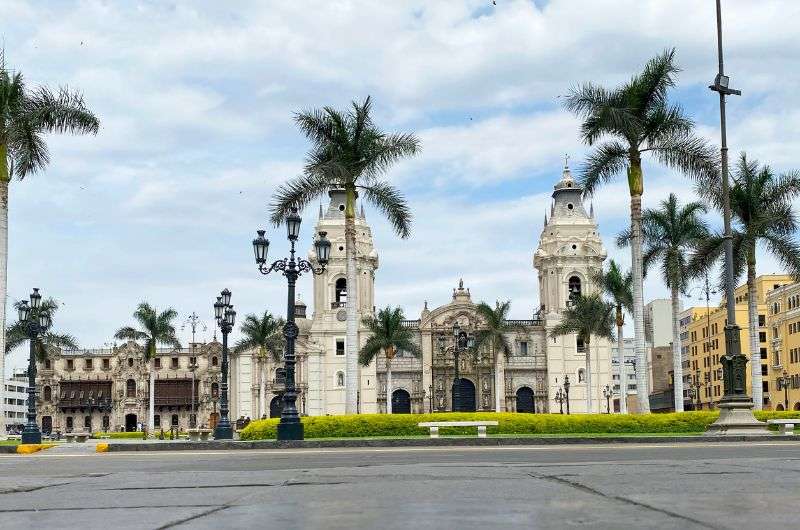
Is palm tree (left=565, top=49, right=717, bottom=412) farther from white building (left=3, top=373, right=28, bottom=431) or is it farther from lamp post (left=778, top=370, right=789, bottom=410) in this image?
white building (left=3, top=373, right=28, bottom=431)

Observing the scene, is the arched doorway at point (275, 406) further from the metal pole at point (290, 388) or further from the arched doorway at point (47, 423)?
the metal pole at point (290, 388)

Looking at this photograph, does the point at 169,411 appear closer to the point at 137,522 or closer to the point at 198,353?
the point at 198,353

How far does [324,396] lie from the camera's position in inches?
4011

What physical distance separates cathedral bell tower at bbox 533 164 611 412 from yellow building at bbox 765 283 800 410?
15.0 m

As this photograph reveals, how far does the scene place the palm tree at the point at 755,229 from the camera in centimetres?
4119

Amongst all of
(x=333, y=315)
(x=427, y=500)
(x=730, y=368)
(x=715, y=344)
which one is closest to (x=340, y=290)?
(x=333, y=315)

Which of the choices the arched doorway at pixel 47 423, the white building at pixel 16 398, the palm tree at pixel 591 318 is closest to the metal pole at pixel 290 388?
the palm tree at pixel 591 318

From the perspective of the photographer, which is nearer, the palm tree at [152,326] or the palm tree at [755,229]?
the palm tree at [755,229]

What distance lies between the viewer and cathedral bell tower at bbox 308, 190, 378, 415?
333 feet

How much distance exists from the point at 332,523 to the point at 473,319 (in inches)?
3807

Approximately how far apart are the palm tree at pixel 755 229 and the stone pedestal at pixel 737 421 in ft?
37.9

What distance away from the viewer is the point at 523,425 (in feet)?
113

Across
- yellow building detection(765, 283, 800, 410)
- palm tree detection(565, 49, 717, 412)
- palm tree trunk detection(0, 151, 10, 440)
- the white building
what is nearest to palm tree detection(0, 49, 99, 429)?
palm tree trunk detection(0, 151, 10, 440)

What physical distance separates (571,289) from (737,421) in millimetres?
73061
